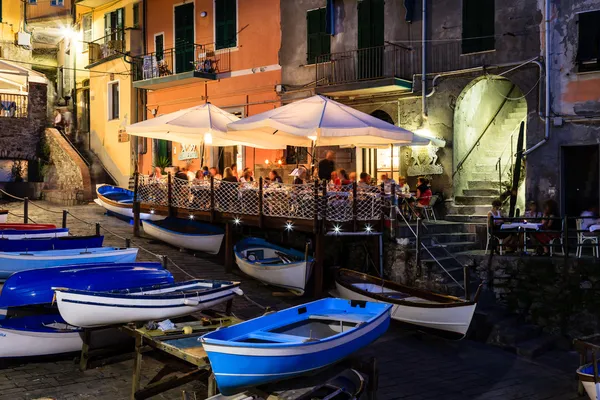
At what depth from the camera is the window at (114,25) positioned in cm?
2676

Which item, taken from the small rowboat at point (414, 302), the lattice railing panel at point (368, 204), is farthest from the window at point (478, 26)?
the small rowboat at point (414, 302)

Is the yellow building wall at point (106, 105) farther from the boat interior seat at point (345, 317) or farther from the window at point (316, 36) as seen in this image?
the boat interior seat at point (345, 317)

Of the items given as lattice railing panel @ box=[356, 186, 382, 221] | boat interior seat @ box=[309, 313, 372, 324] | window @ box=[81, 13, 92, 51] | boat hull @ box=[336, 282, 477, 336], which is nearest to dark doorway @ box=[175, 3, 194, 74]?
window @ box=[81, 13, 92, 51]

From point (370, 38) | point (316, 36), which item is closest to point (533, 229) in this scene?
point (370, 38)

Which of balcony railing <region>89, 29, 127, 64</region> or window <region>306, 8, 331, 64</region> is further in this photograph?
balcony railing <region>89, 29, 127, 64</region>

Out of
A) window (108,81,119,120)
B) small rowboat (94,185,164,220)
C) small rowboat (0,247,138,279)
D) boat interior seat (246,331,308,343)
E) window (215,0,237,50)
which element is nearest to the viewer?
boat interior seat (246,331,308,343)

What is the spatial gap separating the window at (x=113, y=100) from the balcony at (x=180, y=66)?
1.97m

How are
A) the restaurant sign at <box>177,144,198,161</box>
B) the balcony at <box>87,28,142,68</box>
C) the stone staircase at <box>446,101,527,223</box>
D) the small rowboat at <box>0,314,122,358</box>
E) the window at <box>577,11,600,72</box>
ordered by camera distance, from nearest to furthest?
1. the small rowboat at <box>0,314,122,358</box>
2. the window at <box>577,11,600,72</box>
3. the stone staircase at <box>446,101,527,223</box>
4. the restaurant sign at <box>177,144,198,161</box>
5. the balcony at <box>87,28,142,68</box>

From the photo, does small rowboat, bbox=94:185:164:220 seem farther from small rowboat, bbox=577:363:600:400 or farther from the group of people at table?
small rowboat, bbox=577:363:600:400

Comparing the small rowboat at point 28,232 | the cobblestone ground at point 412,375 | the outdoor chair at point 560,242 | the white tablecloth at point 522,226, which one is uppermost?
the white tablecloth at point 522,226

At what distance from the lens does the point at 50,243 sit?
45.7ft

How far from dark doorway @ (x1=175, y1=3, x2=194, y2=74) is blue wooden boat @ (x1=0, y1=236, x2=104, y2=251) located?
10611 millimetres

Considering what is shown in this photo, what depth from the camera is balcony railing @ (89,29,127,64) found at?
2636cm

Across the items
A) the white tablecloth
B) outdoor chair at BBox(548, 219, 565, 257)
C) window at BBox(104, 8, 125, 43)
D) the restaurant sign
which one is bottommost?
outdoor chair at BBox(548, 219, 565, 257)
